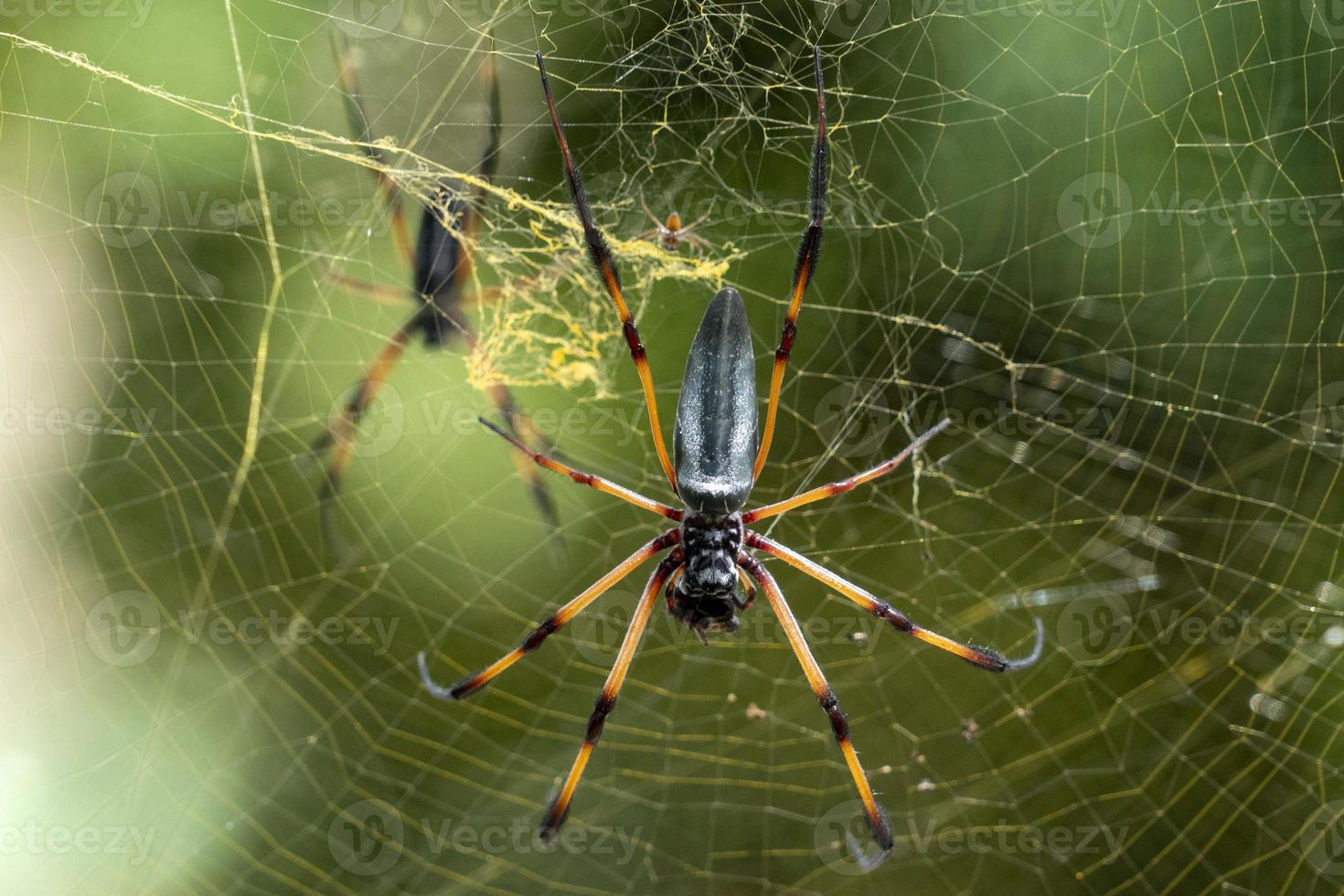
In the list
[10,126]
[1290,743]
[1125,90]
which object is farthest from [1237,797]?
[10,126]

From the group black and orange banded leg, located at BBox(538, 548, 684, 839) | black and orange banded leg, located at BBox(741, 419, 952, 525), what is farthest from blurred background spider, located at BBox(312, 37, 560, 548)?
black and orange banded leg, located at BBox(741, 419, 952, 525)

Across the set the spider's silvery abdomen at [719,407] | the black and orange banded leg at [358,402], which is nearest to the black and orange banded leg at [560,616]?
the spider's silvery abdomen at [719,407]

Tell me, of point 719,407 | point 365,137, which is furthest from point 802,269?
point 365,137

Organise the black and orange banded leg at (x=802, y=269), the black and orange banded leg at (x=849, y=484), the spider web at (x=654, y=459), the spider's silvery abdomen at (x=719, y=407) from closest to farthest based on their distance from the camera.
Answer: the spider's silvery abdomen at (x=719, y=407) < the black and orange banded leg at (x=802, y=269) < the black and orange banded leg at (x=849, y=484) < the spider web at (x=654, y=459)

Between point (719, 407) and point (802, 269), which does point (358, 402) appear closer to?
point (719, 407)

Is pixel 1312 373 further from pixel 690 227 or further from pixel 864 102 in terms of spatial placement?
pixel 690 227

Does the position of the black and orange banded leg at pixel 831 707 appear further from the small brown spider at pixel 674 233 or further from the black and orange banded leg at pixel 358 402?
the black and orange banded leg at pixel 358 402
